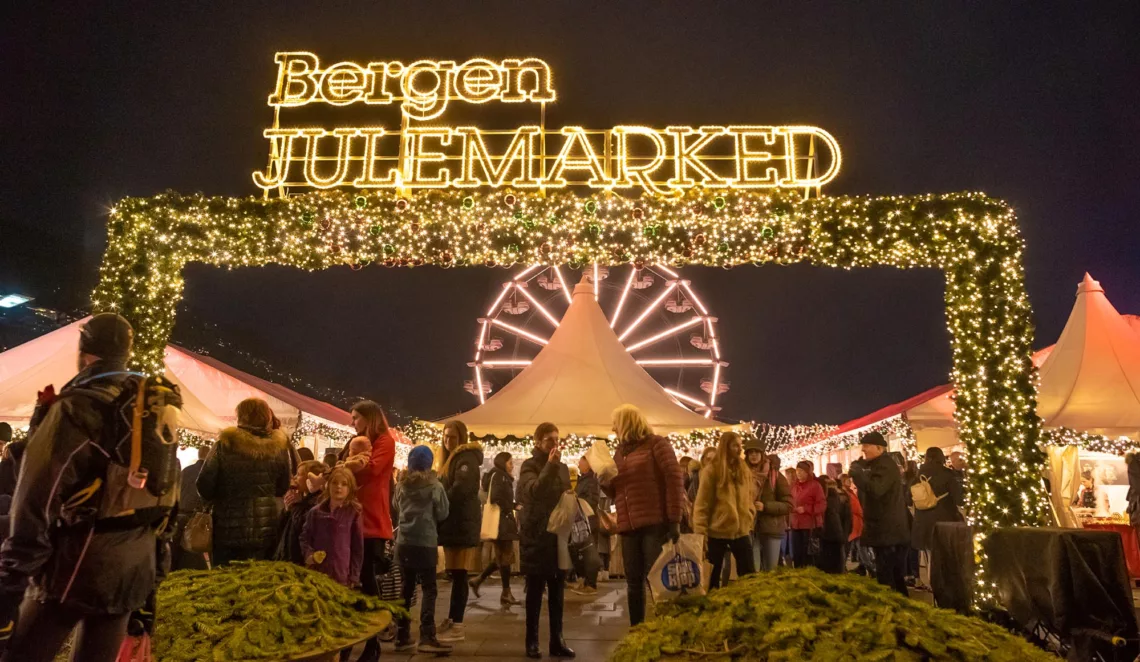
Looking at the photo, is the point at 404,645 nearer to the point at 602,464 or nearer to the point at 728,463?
the point at 602,464

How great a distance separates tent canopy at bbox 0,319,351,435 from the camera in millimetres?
9883

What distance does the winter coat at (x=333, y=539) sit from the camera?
4832 mm

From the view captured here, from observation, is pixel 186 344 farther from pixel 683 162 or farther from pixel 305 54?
pixel 683 162

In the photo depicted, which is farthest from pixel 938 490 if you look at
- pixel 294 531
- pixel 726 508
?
pixel 294 531

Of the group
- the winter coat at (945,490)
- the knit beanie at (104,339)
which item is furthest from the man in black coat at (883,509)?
the knit beanie at (104,339)

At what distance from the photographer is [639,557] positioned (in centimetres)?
542

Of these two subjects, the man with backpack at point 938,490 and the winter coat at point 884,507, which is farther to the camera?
the man with backpack at point 938,490

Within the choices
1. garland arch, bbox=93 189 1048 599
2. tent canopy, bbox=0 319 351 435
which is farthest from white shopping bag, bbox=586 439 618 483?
tent canopy, bbox=0 319 351 435

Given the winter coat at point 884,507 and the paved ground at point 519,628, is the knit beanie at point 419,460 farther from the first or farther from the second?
the winter coat at point 884,507

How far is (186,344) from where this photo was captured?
3503cm

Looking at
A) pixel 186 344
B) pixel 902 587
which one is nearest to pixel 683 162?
pixel 902 587

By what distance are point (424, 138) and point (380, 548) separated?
6.01 m

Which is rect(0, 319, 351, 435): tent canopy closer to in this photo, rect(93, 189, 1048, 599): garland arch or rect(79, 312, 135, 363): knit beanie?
rect(93, 189, 1048, 599): garland arch

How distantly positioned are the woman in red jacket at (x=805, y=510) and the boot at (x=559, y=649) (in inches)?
185
